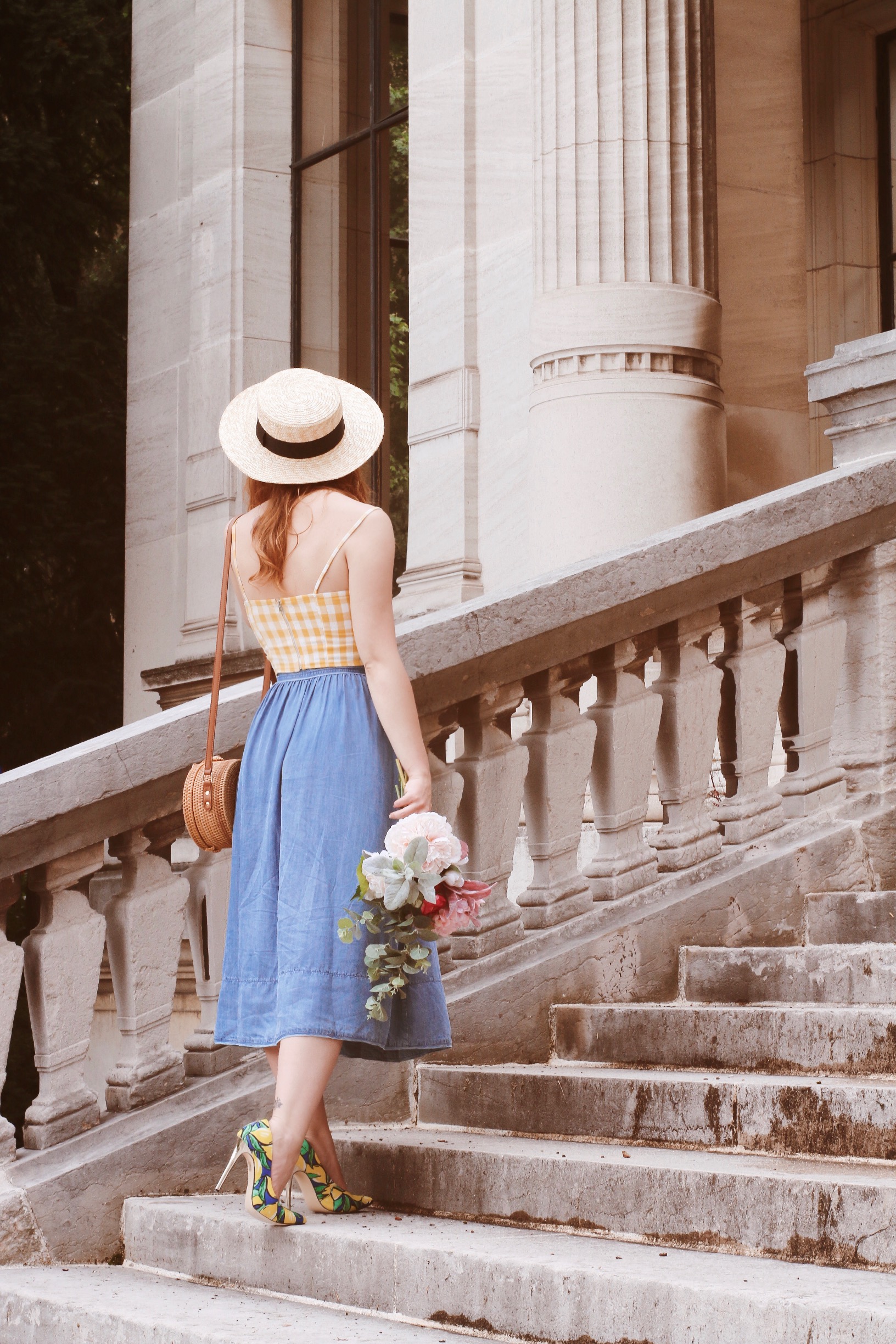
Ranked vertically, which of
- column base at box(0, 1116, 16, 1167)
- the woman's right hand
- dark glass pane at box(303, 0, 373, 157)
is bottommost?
column base at box(0, 1116, 16, 1167)

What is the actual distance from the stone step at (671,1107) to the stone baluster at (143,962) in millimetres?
648

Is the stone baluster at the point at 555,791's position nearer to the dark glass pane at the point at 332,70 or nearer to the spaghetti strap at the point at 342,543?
the spaghetti strap at the point at 342,543

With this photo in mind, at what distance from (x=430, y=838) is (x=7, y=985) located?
1132 mm

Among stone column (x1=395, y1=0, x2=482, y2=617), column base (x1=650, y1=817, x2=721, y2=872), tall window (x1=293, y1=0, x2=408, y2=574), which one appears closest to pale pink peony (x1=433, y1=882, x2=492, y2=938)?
column base (x1=650, y1=817, x2=721, y2=872)

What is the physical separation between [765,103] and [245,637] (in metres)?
4.18

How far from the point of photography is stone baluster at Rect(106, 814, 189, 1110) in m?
4.02

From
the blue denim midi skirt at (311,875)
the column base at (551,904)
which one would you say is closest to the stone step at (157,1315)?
the blue denim midi skirt at (311,875)

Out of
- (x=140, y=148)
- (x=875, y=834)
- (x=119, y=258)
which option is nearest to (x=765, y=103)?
(x=875, y=834)

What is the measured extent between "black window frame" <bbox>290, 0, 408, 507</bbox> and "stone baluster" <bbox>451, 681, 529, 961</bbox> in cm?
546

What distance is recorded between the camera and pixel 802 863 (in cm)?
472

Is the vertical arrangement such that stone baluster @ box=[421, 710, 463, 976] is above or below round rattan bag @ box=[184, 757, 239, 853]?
above

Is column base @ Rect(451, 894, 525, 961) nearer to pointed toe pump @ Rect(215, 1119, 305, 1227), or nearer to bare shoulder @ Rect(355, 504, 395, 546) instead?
pointed toe pump @ Rect(215, 1119, 305, 1227)

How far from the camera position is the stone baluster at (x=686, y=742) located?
15.4 feet

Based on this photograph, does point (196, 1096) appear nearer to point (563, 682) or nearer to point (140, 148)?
point (563, 682)
